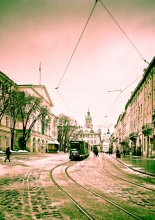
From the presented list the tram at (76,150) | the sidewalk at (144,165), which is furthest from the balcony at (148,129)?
the tram at (76,150)

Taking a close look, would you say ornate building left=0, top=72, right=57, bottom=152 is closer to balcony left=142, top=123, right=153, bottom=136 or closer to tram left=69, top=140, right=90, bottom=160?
tram left=69, top=140, right=90, bottom=160

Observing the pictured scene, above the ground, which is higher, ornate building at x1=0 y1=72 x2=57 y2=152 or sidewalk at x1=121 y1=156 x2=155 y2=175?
ornate building at x1=0 y1=72 x2=57 y2=152

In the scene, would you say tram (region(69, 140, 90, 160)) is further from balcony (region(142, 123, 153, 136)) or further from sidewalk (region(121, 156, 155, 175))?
balcony (region(142, 123, 153, 136))

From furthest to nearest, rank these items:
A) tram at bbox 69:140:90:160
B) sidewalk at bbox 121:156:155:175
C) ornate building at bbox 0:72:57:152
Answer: ornate building at bbox 0:72:57:152 → tram at bbox 69:140:90:160 → sidewalk at bbox 121:156:155:175

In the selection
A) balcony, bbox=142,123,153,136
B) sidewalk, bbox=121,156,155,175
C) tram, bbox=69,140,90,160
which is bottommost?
sidewalk, bbox=121,156,155,175

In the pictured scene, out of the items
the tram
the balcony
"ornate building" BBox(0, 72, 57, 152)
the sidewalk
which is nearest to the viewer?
the sidewalk

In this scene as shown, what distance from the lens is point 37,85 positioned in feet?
293

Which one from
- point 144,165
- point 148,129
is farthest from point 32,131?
point 144,165

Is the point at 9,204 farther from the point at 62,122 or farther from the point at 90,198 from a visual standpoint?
the point at 62,122

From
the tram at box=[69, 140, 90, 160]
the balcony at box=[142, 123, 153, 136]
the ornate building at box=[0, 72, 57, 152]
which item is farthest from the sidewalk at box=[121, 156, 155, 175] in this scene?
the ornate building at box=[0, 72, 57, 152]

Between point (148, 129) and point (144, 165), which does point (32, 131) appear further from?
point (144, 165)

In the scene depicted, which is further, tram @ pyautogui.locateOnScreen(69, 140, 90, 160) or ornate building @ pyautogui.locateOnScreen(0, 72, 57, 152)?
ornate building @ pyautogui.locateOnScreen(0, 72, 57, 152)

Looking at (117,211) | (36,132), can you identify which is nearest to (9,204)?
(117,211)

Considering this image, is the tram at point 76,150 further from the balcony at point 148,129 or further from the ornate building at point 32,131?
the ornate building at point 32,131
